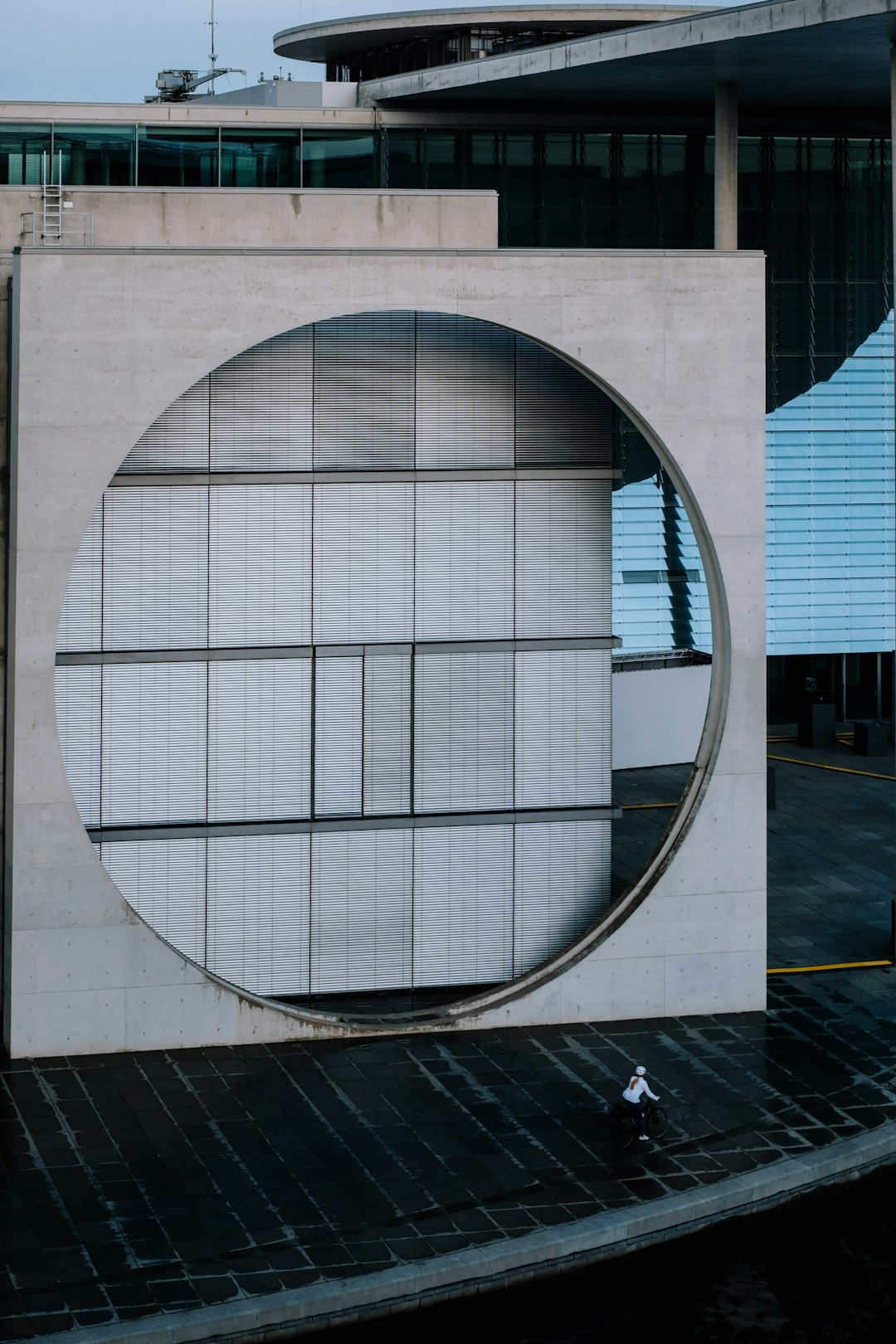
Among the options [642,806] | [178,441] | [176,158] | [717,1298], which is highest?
[176,158]

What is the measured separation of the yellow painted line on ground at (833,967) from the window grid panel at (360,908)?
20.9ft

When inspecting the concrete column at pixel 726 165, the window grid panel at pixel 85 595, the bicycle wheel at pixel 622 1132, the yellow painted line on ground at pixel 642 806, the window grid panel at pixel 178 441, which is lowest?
the bicycle wheel at pixel 622 1132

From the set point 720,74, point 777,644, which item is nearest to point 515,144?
point 720,74

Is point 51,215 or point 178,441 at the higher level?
point 51,215

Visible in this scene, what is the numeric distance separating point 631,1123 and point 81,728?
31.9 feet

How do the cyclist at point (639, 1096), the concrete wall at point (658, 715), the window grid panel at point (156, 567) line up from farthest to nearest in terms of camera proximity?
the concrete wall at point (658, 715), the window grid panel at point (156, 567), the cyclist at point (639, 1096)

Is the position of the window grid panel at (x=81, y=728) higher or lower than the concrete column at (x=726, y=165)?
lower

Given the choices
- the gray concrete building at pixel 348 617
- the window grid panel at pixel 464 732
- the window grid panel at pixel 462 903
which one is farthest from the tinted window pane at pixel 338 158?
the window grid panel at pixel 462 903

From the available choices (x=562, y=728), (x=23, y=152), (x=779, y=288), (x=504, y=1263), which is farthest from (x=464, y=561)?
(x=779, y=288)

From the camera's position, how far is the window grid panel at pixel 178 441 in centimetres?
2891

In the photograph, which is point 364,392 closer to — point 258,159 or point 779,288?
→ point 258,159

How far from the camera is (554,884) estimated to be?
30906mm

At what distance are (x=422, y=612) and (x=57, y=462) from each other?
5.93m

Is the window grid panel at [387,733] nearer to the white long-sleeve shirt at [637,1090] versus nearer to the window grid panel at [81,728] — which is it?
the window grid panel at [81,728]
